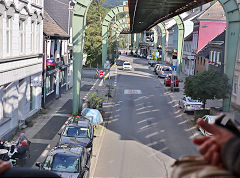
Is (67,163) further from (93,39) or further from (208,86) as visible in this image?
(93,39)

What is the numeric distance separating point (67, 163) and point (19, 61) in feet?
30.4

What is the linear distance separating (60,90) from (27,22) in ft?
39.7

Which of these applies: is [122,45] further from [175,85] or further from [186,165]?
[186,165]

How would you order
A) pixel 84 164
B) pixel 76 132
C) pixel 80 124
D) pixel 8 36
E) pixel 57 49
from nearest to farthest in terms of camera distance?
1. pixel 84 164
2. pixel 76 132
3. pixel 80 124
4. pixel 8 36
5. pixel 57 49

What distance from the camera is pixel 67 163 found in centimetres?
1159

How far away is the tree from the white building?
10.6 meters

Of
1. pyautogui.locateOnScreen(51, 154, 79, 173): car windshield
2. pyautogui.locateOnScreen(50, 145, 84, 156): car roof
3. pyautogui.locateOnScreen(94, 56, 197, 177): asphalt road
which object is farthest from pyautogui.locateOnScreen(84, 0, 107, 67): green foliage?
pyautogui.locateOnScreen(51, 154, 79, 173): car windshield

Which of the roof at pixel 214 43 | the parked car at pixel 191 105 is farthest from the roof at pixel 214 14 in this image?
the parked car at pixel 191 105

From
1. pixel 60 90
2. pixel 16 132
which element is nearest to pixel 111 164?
pixel 16 132

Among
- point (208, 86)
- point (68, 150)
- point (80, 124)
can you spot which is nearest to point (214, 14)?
point (208, 86)

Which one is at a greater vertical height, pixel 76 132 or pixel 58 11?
pixel 58 11

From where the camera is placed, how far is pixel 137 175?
1375cm

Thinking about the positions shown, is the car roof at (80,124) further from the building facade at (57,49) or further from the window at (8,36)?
the building facade at (57,49)

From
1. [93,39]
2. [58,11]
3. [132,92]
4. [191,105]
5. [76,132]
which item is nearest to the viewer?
[76,132]
